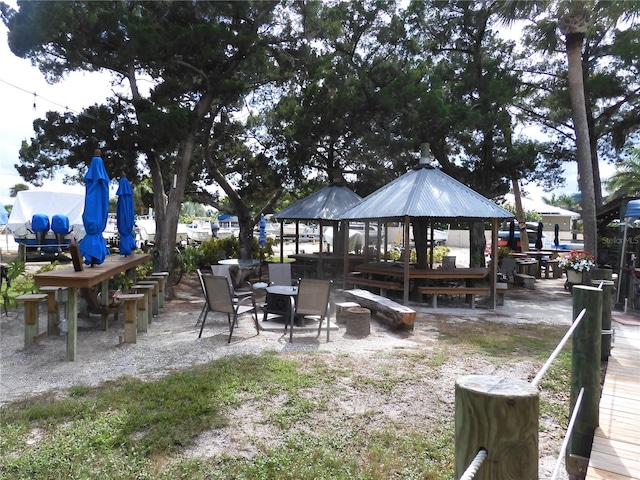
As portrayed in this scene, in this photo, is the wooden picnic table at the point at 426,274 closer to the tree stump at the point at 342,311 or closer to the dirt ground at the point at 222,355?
the dirt ground at the point at 222,355

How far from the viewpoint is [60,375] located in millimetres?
4980

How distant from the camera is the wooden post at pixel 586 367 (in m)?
2.84

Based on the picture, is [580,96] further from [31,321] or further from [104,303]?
[31,321]

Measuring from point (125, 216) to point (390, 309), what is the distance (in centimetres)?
563

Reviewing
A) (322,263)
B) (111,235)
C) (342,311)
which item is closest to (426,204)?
(342,311)

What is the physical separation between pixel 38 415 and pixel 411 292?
28.5 ft

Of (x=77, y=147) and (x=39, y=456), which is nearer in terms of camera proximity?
(x=39, y=456)

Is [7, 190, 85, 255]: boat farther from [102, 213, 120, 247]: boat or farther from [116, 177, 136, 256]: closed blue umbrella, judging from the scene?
[116, 177, 136, 256]: closed blue umbrella

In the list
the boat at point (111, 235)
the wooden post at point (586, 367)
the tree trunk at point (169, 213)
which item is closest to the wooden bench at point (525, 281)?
the tree trunk at point (169, 213)

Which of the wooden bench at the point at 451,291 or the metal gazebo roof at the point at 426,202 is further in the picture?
the wooden bench at the point at 451,291

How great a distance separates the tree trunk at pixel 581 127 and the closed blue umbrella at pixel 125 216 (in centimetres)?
1252

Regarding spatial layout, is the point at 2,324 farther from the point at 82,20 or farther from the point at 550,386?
the point at 550,386

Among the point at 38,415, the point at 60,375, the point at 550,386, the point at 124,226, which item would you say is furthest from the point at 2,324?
the point at 550,386

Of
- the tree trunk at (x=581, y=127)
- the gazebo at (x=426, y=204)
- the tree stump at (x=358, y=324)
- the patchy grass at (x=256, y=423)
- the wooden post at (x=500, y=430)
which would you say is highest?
→ the tree trunk at (x=581, y=127)
